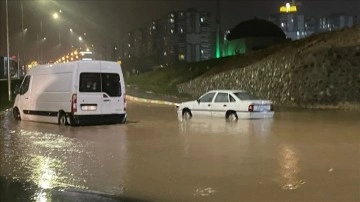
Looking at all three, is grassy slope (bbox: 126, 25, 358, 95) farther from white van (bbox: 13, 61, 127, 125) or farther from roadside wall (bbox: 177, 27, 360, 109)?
white van (bbox: 13, 61, 127, 125)

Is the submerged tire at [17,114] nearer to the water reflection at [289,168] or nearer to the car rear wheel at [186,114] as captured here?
the car rear wheel at [186,114]

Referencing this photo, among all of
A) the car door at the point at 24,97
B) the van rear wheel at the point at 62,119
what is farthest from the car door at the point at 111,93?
the car door at the point at 24,97

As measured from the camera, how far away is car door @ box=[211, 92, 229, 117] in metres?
22.8

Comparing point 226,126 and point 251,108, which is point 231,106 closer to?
point 251,108

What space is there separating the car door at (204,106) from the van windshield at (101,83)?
4914mm

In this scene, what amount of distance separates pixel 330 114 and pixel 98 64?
1141 centimetres

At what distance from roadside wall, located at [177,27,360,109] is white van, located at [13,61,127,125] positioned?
12.7 meters

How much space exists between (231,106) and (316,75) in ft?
28.9

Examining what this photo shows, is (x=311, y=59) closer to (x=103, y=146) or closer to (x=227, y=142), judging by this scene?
(x=227, y=142)

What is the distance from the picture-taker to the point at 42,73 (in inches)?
838

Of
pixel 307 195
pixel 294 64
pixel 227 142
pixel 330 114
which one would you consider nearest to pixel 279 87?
pixel 294 64

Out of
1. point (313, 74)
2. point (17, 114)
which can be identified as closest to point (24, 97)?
point (17, 114)

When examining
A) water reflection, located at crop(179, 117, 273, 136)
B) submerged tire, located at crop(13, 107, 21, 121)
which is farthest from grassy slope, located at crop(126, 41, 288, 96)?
water reflection, located at crop(179, 117, 273, 136)

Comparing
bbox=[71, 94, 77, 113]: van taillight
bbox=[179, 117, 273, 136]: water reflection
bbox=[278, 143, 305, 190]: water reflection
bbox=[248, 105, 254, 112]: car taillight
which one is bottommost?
bbox=[278, 143, 305, 190]: water reflection
